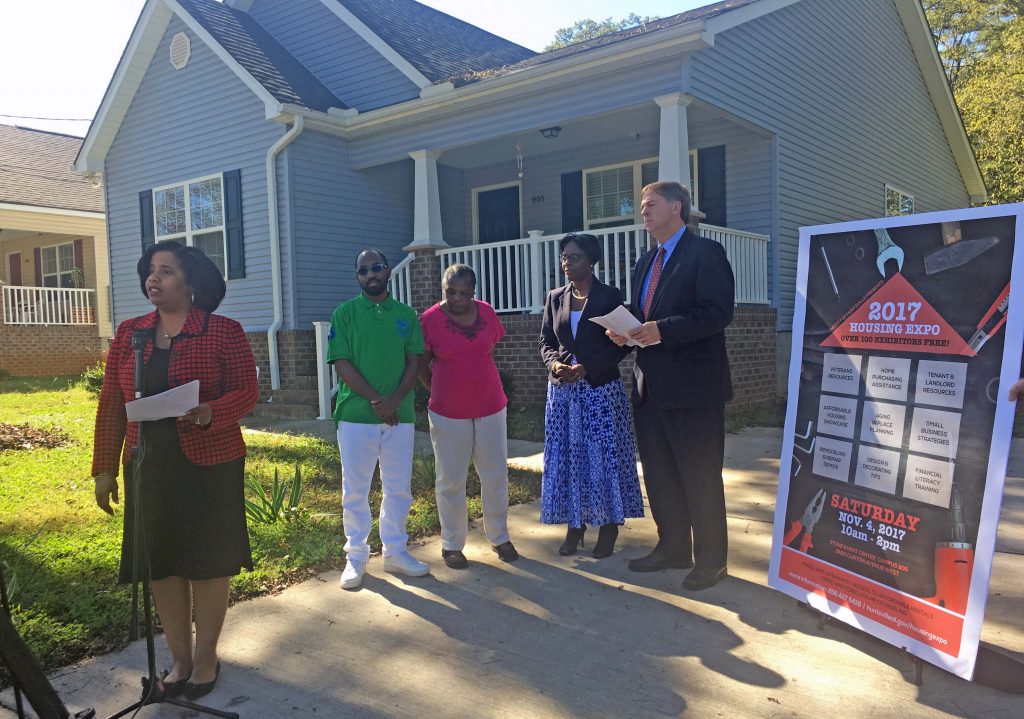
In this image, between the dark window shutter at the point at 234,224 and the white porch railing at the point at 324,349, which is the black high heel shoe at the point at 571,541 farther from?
the dark window shutter at the point at 234,224

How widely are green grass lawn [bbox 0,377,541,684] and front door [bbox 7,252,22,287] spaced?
17.0 m

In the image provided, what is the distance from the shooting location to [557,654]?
3.29 metres

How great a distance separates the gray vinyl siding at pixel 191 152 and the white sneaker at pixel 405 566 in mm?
8641

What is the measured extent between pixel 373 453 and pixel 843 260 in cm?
250

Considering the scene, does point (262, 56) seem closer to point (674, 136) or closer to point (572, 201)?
point (572, 201)

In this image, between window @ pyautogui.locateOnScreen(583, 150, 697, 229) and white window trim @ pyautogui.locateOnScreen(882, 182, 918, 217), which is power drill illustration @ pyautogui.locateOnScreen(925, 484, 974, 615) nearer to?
window @ pyautogui.locateOnScreen(583, 150, 697, 229)

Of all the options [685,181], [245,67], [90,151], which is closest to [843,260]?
[685,181]

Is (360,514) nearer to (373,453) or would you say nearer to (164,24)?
(373,453)

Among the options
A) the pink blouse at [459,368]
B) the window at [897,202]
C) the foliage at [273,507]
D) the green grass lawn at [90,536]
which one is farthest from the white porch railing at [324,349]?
the window at [897,202]

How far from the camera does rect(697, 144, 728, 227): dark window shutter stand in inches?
446

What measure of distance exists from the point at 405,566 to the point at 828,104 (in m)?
11.3

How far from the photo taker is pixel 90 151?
1409 centimetres

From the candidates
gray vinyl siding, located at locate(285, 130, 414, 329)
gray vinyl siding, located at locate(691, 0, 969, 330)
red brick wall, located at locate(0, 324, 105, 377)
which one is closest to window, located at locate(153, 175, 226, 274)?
gray vinyl siding, located at locate(285, 130, 414, 329)

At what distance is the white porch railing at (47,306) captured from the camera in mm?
18844
